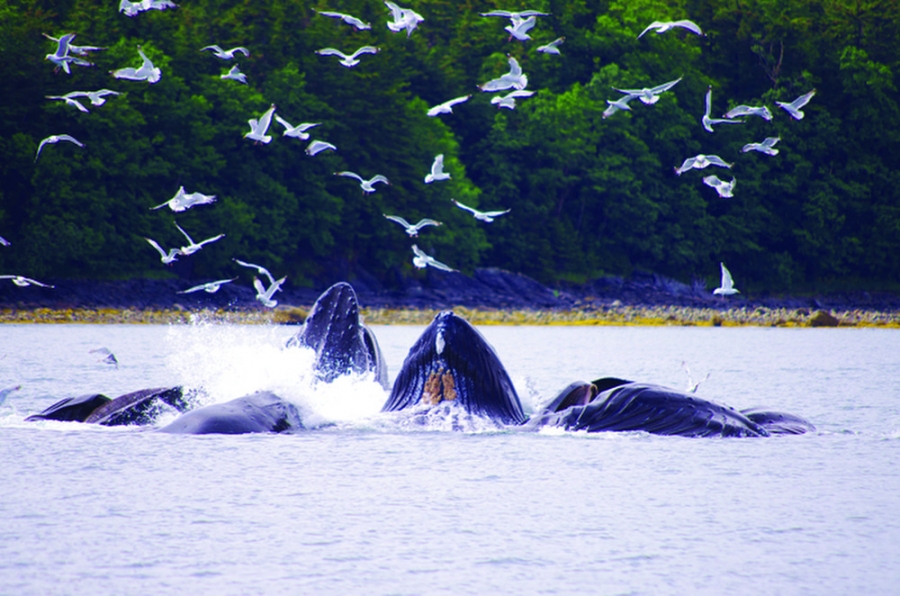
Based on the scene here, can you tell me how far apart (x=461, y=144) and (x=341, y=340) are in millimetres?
69451

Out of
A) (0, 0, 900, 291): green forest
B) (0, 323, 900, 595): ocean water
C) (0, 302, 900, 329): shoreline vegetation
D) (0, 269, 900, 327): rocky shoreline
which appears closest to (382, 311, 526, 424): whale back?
(0, 323, 900, 595): ocean water

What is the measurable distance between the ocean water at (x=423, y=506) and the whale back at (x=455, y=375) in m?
0.31

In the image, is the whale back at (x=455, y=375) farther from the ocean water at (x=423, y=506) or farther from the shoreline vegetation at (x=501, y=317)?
the shoreline vegetation at (x=501, y=317)

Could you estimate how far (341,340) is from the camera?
15234 mm

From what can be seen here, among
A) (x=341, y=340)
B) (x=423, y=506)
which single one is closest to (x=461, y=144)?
(x=341, y=340)

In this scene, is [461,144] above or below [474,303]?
above

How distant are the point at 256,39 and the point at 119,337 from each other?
3503 centimetres

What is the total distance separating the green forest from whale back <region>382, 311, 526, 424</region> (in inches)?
2009

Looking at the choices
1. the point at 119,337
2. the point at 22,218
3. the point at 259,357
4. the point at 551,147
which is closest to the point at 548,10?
the point at 551,147

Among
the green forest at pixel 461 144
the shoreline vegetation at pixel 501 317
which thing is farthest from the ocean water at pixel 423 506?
the green forest at pixel 461 144

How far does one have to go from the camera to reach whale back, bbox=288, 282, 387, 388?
15.2m

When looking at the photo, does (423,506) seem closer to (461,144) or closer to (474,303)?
(474,303)

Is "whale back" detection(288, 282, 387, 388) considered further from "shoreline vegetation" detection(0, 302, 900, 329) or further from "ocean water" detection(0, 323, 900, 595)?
"shoreline vegetation" detection(0, 302, 900, 329)

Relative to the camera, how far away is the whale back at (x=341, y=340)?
15.2m
